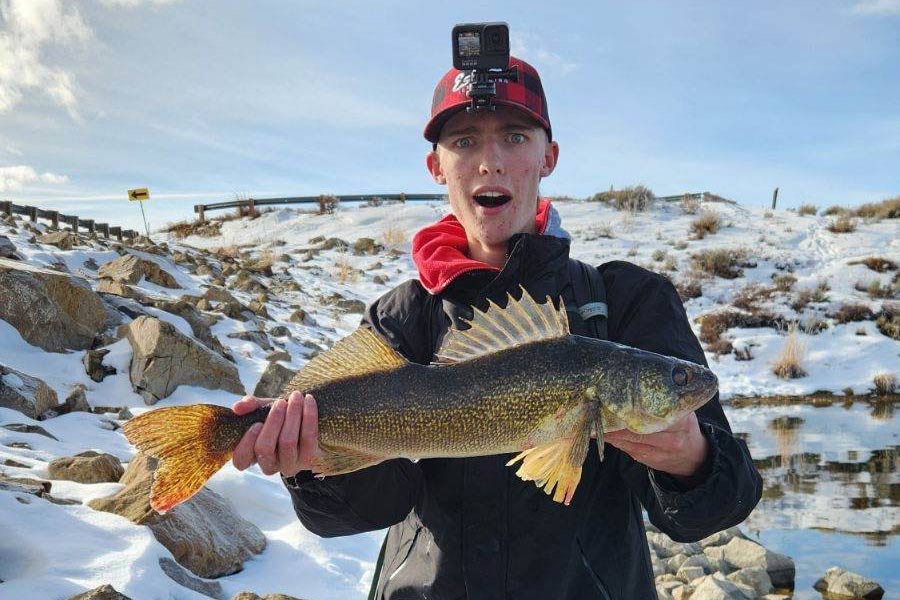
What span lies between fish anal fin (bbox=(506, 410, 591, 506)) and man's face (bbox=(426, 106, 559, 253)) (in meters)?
1.01

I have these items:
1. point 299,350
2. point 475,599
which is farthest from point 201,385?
point 475,599

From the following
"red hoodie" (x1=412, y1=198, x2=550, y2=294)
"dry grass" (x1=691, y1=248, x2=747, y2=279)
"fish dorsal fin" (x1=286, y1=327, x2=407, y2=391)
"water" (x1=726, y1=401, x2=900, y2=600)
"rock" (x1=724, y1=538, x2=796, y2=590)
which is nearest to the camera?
"fish dorsal fin" (x1=286, y1=327, x2=407, y2=391)

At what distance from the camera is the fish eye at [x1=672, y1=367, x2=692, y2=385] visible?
8.50 ft

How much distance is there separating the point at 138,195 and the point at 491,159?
2092 centimetres

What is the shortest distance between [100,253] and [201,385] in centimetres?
655

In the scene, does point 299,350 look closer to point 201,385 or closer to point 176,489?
point 201,385

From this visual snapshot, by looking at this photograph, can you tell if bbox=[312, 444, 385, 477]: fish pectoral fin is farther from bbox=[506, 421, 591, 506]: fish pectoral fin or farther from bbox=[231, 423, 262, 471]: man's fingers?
bbox=[506, 421, 591, 506]: fish pectoral fin

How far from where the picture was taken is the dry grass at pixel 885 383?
43.7 ft

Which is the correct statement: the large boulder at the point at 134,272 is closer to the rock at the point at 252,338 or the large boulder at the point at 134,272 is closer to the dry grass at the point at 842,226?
the rock at the point at 252,338

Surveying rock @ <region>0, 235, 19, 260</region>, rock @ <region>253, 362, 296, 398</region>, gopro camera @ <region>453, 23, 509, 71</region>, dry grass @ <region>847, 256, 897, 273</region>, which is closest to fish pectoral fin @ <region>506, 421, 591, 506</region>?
gopro camera @ <region>453, 23, 509, 71</region>

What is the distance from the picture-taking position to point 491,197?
3100mm

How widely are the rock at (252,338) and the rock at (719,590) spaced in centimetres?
697

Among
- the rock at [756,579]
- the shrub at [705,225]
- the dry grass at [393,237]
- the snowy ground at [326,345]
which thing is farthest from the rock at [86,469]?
the shrub at [705,225]

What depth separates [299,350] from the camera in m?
11.2
